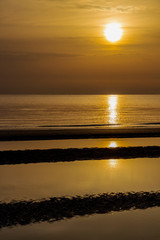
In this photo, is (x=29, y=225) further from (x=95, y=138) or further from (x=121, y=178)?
(x=95, y=138)

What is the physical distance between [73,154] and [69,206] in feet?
38.4

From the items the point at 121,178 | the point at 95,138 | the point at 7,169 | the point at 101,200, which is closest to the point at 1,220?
the point at 101,200

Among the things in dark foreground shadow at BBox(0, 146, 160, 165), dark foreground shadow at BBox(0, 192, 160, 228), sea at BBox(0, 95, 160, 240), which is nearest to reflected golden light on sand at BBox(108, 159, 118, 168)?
sea at BBox(0, 95, 160, 240)

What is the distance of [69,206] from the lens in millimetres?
12828

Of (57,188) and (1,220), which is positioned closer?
(1,220)

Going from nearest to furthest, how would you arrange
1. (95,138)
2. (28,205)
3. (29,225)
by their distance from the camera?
1. (29,225)
2. (28,205)
3. (95,138)

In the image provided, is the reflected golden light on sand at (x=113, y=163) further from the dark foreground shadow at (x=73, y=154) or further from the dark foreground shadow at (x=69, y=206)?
the dark foreground shadow at (x=69, y=206)

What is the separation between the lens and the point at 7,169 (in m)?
19.9

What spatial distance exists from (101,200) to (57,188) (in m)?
2.35

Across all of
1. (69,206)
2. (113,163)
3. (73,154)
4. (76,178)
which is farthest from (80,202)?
(73,154)

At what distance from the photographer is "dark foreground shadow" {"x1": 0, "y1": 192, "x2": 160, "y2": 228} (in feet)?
38.7

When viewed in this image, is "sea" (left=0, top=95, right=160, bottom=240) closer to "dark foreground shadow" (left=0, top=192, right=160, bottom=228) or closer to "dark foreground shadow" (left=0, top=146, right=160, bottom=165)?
"dark foreground shadow" (left=0, top=192, right=160, bottom=228)

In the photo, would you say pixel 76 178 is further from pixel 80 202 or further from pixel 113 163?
pixel 113 163

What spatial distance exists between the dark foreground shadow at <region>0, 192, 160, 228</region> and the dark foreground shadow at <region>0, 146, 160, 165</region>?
8.90 meters
